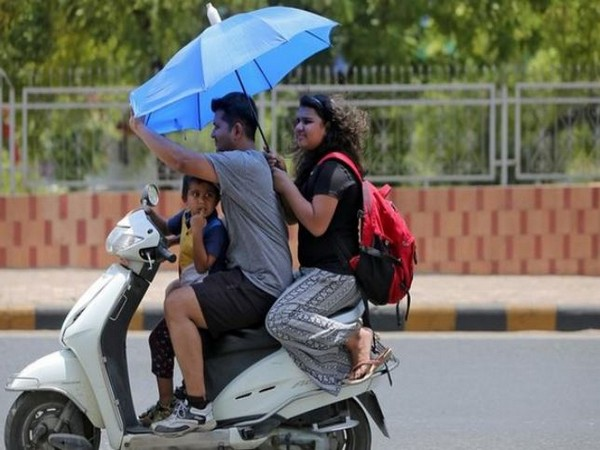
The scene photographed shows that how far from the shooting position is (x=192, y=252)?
5301mm

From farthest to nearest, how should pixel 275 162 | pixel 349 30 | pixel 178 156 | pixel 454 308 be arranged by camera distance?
1. pixel 349 30
2. pixel 454 308
3. pixel 275 162
4. pixel 178 156

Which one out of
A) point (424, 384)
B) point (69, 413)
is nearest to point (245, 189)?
point (69, 413)

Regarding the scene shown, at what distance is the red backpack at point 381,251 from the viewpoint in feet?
17.3

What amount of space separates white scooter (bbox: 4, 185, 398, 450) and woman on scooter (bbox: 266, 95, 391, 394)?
68 mm

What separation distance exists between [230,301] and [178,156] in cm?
56

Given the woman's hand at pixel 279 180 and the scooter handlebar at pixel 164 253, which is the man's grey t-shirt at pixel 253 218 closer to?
the woman's hand at pixel 279 180

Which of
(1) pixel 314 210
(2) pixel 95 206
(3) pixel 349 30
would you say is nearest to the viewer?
(1) pixel 314 210

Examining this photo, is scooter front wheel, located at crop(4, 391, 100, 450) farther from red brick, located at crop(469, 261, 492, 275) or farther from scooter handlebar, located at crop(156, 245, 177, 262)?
red brick, located at crop(469, 261, 492, 275)

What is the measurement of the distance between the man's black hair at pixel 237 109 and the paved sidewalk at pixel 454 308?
14.7 feet

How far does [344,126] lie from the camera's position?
17.7ft

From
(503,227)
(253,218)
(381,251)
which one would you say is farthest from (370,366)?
(503,227)

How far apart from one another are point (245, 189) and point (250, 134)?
0.82ft

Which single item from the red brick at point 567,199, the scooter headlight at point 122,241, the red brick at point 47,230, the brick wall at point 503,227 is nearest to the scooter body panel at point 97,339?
the scooter headlight at point 122,241

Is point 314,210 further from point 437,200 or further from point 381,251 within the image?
point 437,200
